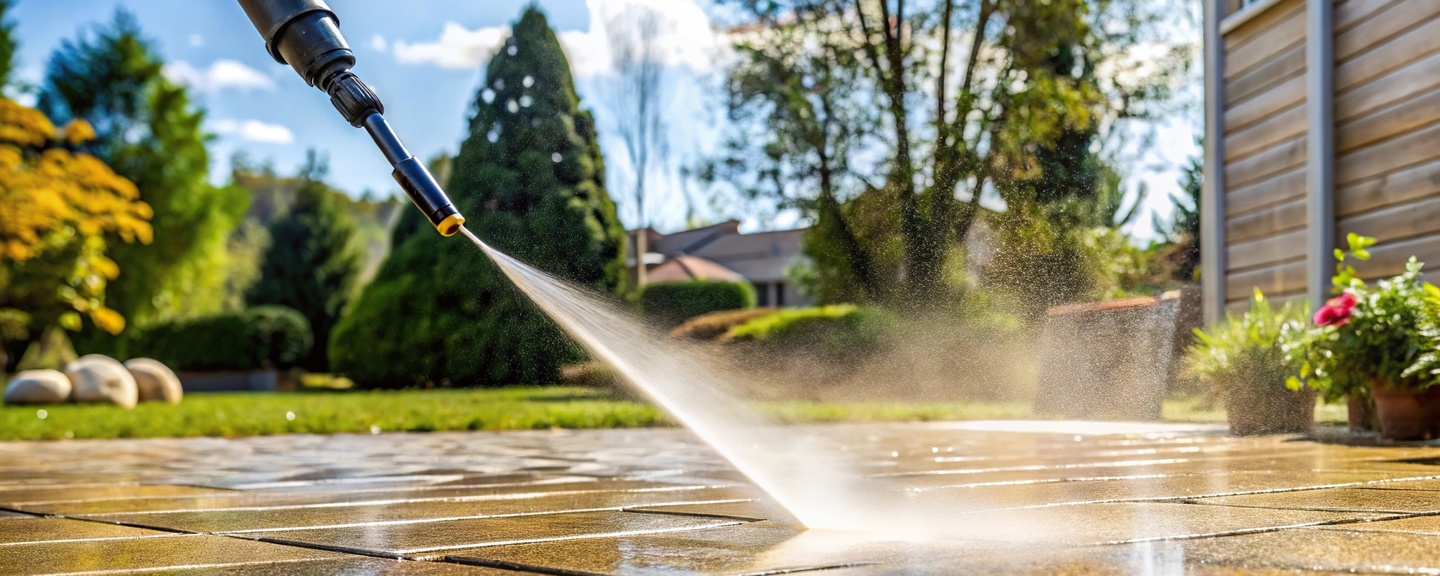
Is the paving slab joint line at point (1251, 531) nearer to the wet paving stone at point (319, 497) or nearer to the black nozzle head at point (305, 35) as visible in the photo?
the black nozzle head at point (305, 35)

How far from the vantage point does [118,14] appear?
26594mm

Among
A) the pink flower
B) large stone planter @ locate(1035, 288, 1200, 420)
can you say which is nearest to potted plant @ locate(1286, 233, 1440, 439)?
the pink flower

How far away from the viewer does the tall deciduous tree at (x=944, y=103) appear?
19.3ft

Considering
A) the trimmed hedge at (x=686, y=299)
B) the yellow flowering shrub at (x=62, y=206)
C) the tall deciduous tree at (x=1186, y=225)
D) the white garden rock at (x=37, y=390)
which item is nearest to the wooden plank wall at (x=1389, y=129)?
the tall deciduous tree at (x=1186, y=225)

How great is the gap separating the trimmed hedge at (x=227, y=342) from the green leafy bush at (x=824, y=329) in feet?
34.7

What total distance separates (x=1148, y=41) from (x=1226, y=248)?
231 cm

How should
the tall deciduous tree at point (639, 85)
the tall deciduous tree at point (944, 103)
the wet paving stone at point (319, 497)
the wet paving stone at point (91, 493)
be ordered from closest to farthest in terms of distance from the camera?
the wet paving stone at point (319, 497)
the wet paving stone at point (91, 493)
the tall deciduous tree at point (944, 103)
the tall deciduous tree at point (639, 85)

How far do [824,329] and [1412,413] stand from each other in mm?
8889

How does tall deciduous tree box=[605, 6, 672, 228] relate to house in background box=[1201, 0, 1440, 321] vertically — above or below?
above

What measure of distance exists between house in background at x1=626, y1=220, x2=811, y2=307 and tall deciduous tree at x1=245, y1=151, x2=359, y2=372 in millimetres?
9614

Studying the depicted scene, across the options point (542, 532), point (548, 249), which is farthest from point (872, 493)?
point (548, 249)

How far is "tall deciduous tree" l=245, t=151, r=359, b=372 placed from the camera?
25.9 metres

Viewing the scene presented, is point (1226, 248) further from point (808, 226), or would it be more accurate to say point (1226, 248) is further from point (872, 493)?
point (872, 493)

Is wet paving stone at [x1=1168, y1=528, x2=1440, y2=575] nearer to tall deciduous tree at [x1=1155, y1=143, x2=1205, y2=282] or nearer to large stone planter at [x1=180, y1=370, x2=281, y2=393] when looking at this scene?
tall deciduous tree at [x1=1155, y1=143, x2=1205, y2=282]
